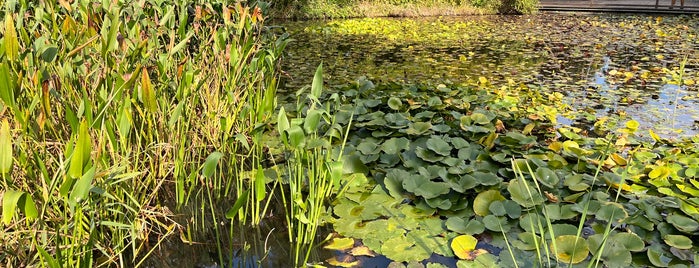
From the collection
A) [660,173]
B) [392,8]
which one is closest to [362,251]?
[660,173]

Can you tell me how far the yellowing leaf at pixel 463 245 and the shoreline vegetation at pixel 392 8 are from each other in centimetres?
1044

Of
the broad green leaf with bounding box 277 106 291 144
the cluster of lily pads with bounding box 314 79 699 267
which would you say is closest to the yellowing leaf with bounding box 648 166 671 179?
the cluster of lily pads with bounding box 314 79 699 267

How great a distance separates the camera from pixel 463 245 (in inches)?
68.6

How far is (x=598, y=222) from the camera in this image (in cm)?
193

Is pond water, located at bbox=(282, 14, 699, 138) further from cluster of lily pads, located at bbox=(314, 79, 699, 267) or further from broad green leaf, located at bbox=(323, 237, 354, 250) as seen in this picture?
broad green leaf, located at bbox=(323, 237, 354, 250)

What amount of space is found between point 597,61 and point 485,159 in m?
4.26

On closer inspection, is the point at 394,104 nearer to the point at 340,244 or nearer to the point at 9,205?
the point at 340,244

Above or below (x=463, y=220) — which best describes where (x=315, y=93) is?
above

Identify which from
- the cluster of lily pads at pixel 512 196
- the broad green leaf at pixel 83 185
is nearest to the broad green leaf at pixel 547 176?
the cluster of lily pads at pixel 512 196

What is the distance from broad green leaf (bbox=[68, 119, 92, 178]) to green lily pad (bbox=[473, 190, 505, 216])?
4.74 feet

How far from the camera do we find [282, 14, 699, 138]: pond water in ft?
12.3

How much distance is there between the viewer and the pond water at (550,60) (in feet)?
12.3

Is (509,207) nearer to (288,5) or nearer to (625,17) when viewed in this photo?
(288,5)

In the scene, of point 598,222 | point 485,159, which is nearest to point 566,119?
point 485,159
